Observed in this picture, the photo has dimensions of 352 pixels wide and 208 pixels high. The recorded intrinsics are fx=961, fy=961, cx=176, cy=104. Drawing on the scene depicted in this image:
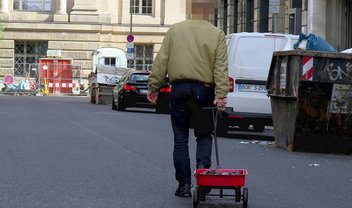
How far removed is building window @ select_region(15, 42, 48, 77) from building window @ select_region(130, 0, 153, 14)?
7.33m

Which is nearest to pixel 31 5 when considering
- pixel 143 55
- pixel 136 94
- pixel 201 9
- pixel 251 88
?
pixel 143 55

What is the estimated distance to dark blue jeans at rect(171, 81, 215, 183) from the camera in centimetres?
906

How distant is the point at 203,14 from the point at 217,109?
1177 mm

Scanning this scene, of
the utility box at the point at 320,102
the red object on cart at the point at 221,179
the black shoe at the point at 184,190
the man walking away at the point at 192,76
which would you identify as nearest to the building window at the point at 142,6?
the utility box at the point at 320,102

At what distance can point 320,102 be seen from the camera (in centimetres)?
1620

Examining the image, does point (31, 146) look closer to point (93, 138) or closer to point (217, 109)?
point (93, 138)

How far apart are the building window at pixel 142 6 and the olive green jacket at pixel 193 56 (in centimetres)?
6032

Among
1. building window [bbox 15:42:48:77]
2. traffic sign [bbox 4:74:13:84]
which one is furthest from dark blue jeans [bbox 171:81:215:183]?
building window [bbox 15:42:48:77]

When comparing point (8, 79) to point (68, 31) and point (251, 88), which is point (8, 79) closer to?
point (68, 31)

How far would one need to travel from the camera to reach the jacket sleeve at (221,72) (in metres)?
8.88

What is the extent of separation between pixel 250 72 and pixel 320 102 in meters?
3.25

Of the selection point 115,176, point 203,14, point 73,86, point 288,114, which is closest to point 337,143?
point 288,114

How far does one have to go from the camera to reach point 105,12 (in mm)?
67500

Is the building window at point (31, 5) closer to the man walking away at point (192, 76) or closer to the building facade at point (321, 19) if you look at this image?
the building facade at point (321, 19)
